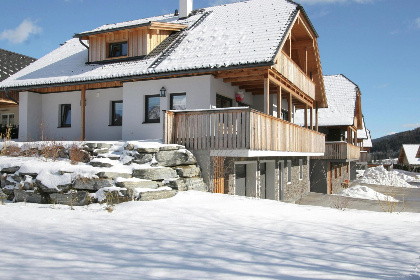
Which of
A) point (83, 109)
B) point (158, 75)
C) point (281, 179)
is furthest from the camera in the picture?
point (281, 179)

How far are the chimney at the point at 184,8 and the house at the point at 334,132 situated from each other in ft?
43.5

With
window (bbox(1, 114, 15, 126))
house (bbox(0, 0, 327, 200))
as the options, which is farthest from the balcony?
window (bbox(1, 114, 15, 126))

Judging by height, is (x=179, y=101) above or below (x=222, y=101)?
below

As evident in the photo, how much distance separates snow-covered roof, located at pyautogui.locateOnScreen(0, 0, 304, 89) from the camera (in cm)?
1355

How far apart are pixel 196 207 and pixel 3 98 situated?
596 inches

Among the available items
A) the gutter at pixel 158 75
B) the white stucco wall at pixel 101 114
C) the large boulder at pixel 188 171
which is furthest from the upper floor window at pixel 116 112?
the large boulder at pixel 188 171

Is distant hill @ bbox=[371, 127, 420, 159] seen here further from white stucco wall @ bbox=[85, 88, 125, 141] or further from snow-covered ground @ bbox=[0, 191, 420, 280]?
snow-covered ground @ bbox=[0, 191, 420, 280]

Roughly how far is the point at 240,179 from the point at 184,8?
952cm

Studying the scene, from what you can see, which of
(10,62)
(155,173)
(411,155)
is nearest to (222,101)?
(155,173)

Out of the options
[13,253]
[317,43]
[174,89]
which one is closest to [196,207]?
[13,253]

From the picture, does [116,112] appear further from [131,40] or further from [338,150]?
[338,150]

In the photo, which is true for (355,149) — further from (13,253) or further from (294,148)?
(13,253)

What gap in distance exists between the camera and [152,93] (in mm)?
14875

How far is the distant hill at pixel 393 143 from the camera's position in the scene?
370 feet
